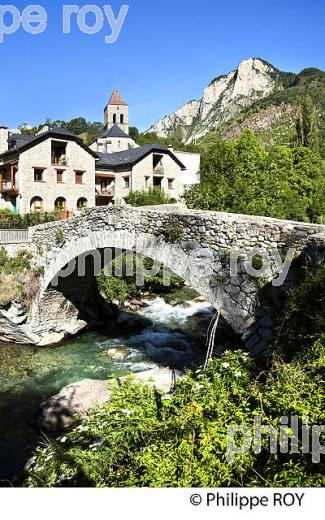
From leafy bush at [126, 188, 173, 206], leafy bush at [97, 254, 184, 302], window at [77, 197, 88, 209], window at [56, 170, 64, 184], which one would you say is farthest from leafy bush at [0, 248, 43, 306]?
window at [77, 197, 88, 209]

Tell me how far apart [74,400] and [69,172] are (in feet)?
75.5

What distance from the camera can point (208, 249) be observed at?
26.5 feet

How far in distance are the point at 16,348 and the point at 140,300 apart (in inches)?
286

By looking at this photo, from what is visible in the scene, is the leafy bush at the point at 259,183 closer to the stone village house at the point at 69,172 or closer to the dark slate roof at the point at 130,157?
the stone village house at the point at 69,172

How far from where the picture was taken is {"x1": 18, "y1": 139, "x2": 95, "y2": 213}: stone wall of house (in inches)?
→ 1094

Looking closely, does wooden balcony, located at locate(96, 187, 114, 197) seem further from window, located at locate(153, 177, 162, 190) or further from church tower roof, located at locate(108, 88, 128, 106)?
church tower roof, located at locate(108, 88, 128, 106)

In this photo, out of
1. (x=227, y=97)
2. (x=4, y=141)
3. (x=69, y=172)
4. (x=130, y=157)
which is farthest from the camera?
(x=227, y=97)

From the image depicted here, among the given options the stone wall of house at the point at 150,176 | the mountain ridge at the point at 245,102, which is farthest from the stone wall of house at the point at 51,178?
the mountain ridge at the point at 245,102

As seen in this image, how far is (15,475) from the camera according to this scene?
7.22m

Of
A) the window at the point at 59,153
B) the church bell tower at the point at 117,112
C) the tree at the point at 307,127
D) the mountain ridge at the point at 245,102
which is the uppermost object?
the mountain ridge at the point at 245,102

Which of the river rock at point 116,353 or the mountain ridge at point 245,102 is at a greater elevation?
the mountain ridge at point 245,102

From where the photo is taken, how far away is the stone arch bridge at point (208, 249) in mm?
6890

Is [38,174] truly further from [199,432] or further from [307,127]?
[199,432]

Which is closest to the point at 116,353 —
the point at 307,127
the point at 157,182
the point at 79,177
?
the point at 79,177
